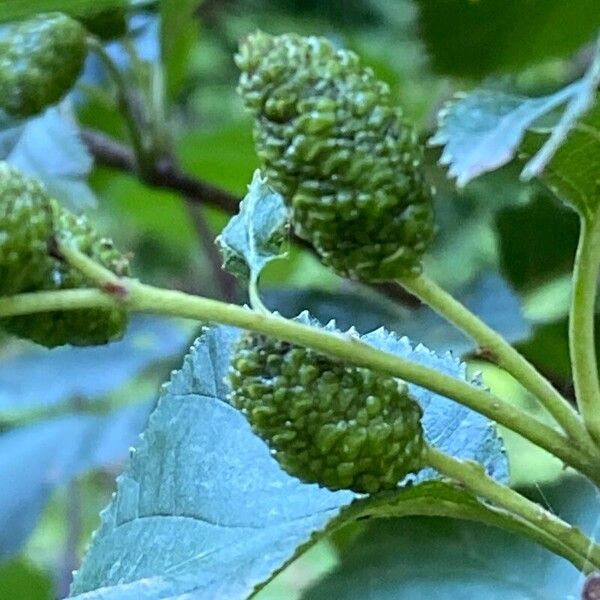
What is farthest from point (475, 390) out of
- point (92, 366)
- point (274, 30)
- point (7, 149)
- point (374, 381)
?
point (274, 30)

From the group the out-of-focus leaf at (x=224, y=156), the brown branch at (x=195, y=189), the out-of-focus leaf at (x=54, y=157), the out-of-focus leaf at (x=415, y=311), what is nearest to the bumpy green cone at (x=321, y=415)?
the out-of-focus leaf at (x=415, y=311)

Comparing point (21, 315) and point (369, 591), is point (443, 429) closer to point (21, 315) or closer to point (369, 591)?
point (369, 591)

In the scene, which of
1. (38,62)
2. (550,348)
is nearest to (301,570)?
(550,348)

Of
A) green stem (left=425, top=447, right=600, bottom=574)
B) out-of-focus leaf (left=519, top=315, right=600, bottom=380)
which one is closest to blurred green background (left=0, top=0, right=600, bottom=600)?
out-of-focus leaf (left=519, top=315, right=600, bottom=380)

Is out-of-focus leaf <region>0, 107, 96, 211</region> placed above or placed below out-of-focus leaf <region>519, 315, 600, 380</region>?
above

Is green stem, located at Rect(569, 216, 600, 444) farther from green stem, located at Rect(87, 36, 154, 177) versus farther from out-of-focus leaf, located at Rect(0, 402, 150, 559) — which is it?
out-of-focus leaf, located at Rect(0, 402, 150, 559)

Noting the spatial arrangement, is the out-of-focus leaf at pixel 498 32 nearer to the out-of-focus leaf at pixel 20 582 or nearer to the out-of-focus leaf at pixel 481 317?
the out-of-focus leaf at pixel 481 317
